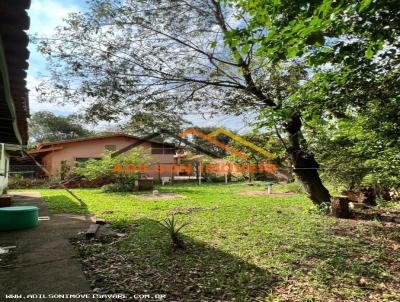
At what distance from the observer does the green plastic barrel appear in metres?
5.61

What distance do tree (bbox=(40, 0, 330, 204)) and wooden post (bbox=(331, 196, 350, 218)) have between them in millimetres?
623

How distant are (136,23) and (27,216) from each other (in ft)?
16.2

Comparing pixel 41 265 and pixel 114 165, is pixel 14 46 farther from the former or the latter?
pixel 114 165

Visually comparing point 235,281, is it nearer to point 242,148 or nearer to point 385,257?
point 385,257

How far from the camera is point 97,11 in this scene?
6180 millimetres

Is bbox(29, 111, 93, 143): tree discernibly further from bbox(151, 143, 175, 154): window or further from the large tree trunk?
the large tree trunk

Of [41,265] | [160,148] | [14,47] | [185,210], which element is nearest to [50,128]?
[160,148]

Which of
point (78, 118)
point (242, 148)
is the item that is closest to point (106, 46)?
point (78, 118)

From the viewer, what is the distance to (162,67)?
6.90 m

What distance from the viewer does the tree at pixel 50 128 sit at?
32906 mm

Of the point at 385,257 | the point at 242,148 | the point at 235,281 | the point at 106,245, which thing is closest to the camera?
the point at 235,281

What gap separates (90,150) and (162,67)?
1638 centimetres

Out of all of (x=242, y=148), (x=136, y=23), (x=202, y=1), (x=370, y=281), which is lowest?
(x=370, y=281)

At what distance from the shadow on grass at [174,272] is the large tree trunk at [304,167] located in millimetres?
4246
